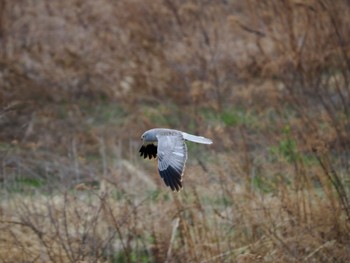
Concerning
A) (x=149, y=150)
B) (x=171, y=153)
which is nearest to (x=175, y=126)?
(x=149, y=150)

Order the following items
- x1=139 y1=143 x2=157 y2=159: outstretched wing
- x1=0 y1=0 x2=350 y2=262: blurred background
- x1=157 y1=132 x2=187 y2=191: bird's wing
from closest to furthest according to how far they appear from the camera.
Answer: x1=157 y1=132 x2=187 y2=191: bird's wing, x1=139 y1=143 x2=157 y2=159: outstretched wing, x1=0 y1=0 x2=350 y2=262: blurred background

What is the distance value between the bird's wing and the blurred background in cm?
80

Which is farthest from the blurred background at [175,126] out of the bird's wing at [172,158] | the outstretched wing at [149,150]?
the bird's wing at [172,158]

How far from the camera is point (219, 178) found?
7.94m

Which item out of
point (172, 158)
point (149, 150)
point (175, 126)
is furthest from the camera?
point (175, 126)

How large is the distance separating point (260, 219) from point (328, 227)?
52cm

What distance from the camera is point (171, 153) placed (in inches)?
231

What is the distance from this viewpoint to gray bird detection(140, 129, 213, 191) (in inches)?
226

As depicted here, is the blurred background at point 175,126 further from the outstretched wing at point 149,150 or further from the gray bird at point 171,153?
the gray bird at point 171,153

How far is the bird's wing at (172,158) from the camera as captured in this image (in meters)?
5.73

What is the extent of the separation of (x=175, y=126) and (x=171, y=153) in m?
5.87

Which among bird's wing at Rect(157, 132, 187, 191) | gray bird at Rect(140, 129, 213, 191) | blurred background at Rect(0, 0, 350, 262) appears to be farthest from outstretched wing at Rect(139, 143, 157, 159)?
blurred background at Rect(0, 0, 350, 262)

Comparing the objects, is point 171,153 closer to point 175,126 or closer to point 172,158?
point 172,158

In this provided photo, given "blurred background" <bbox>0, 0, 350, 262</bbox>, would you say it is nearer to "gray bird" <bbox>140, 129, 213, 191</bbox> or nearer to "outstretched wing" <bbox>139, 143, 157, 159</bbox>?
"outstretched wing" <bbox>139, 143, 157, 159</bbox>
